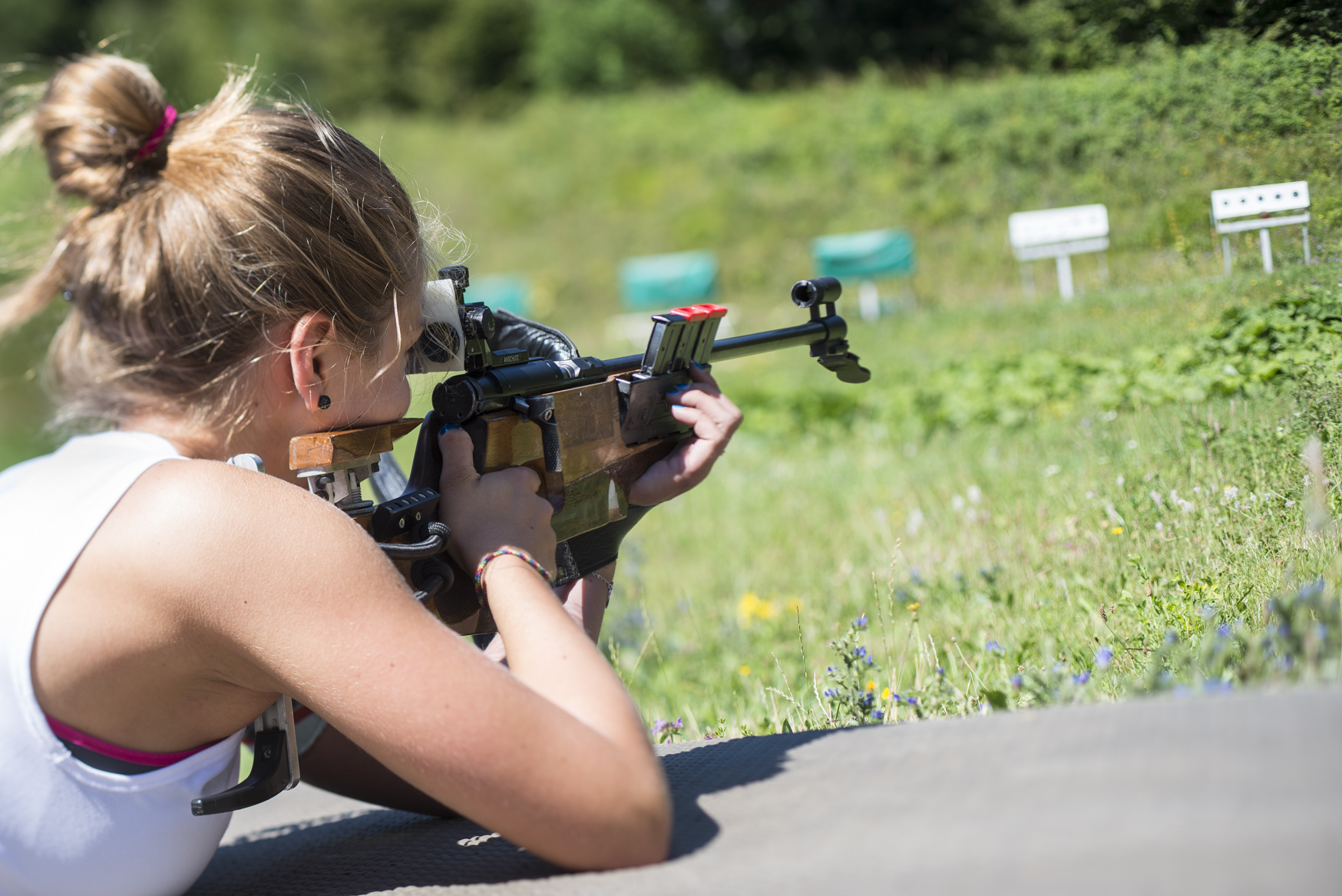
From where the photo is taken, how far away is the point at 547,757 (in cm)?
123

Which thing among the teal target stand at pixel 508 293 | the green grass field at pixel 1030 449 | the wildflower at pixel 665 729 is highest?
the teal target stand at pixel 508 293

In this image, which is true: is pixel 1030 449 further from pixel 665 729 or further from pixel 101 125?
pixel 101 125

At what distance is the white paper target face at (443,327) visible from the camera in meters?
1.83

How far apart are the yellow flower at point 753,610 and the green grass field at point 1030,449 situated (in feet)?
0.05

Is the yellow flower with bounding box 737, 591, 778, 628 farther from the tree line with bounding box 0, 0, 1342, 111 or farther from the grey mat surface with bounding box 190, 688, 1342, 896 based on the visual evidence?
the tree line with bounding box 0, 0, 1342, 111

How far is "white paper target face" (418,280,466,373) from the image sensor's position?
183 cm

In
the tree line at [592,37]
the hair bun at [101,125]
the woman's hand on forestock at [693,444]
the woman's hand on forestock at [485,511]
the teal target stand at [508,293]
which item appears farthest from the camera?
the teal target stand at [508,293]

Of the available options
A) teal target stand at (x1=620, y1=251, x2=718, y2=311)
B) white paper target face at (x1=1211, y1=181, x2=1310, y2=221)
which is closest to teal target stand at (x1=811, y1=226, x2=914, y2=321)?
white paper target face at (x1=1211, y1=181, x2=1310, y2=221)

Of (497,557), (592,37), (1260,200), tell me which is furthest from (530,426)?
→ (592,37)

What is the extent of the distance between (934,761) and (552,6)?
96.3 feet

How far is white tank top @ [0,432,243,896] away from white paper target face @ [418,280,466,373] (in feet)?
1.61

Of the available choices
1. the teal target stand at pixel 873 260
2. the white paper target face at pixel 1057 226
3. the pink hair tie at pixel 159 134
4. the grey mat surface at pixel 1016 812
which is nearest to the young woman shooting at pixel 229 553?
the pink hair tie at pixel 159 134

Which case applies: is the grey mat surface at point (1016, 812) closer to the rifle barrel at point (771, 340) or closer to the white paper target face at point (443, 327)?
the white paper target face at point (443, 327)

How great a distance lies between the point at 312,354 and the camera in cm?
166
